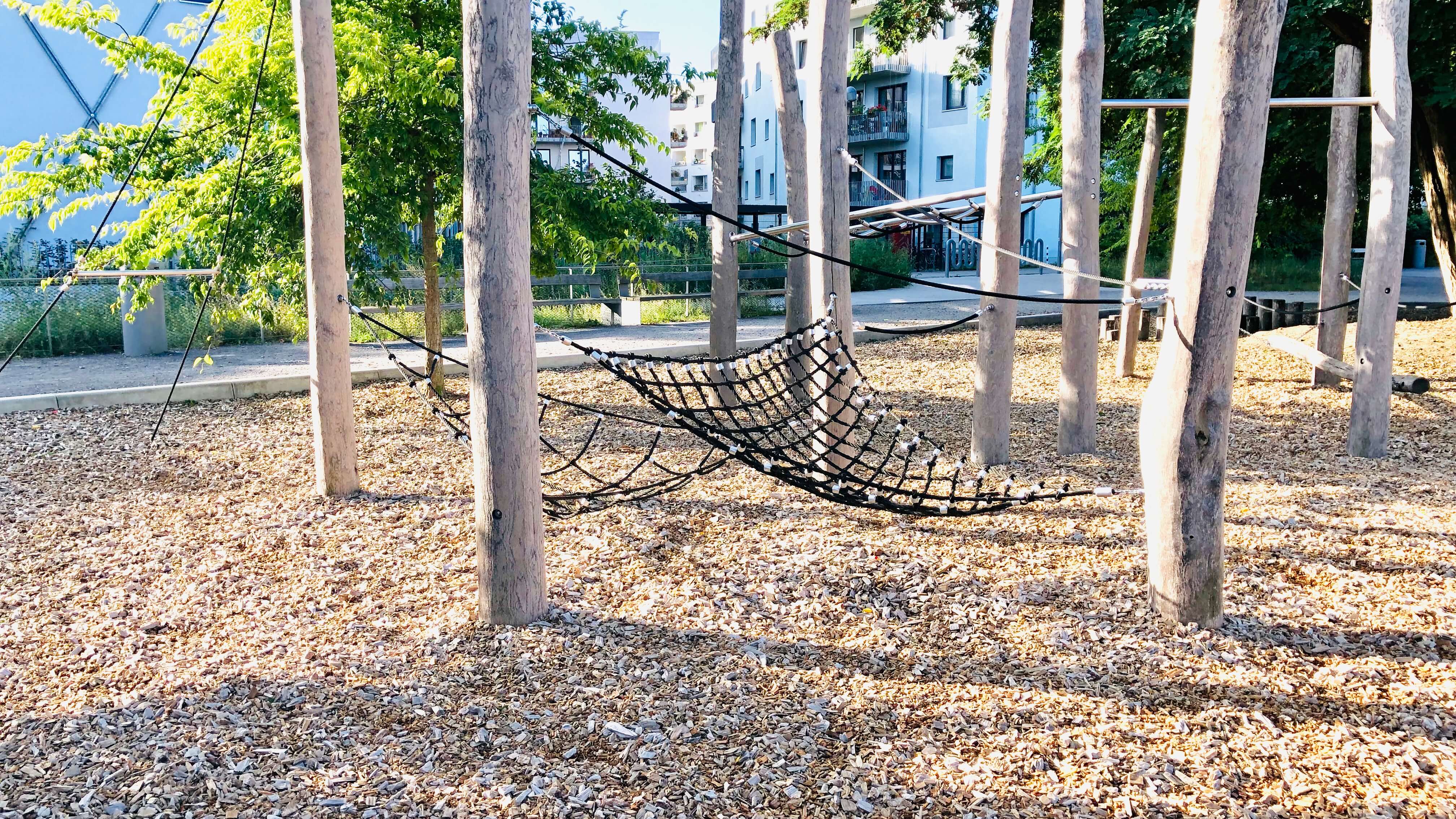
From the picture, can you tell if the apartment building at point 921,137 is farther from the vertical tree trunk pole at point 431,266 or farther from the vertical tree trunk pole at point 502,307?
the vertical tree trunk pole at point 502,307

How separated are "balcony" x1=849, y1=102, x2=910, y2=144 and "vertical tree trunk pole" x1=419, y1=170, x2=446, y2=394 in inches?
1107

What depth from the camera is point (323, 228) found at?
5.80 m

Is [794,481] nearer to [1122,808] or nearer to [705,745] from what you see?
[705,745]

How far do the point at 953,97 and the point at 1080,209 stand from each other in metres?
29.1

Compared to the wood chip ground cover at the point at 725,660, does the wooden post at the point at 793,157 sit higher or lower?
higher

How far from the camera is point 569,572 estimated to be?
15.7 ft

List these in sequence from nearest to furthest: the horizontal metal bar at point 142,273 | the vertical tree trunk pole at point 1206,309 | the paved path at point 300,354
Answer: the vertical tree trunk pole at point 1206,309, the horizontal metal bar at point 142,273, the paved path at point 300,354

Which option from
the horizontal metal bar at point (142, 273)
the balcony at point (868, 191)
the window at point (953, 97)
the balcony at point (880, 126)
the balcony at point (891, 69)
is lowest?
the horizontal metal bar at point (142, 273)

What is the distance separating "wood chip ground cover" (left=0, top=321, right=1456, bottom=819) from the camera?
3047 millimetres

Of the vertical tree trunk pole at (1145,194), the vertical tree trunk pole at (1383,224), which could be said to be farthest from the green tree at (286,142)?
the vertical tree trunk pole at (1383,224)

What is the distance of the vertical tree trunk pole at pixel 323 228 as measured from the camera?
19.0 feet

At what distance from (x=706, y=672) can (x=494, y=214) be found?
5.64 ft

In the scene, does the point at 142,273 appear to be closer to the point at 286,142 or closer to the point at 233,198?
the point at 233,198

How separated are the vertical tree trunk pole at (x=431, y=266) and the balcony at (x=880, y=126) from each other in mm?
28112
